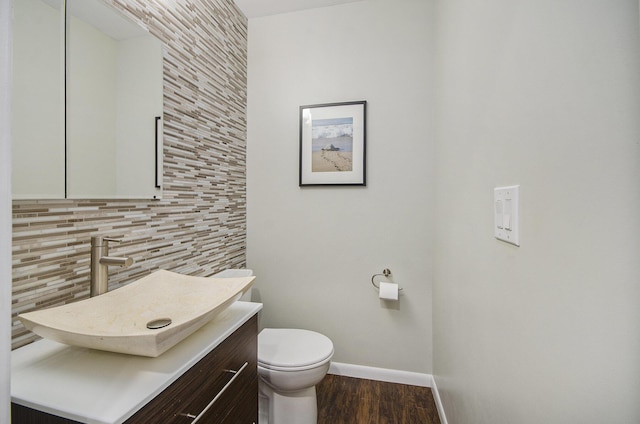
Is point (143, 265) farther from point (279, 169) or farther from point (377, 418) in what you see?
point (377, 418)

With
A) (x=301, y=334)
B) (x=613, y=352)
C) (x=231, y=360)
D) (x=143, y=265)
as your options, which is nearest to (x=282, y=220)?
(x=301, y=334)

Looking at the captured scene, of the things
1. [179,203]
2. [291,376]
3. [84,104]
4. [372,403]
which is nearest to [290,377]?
[291,376]

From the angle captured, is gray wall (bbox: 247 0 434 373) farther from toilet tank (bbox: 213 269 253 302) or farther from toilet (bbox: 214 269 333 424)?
toilet (bbox: 214 269 333 424)

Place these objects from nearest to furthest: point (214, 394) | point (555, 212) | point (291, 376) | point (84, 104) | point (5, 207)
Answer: point (5, 207) → point (555, 212) → point (214, 394) → point (84, 104) → point (291, 376)

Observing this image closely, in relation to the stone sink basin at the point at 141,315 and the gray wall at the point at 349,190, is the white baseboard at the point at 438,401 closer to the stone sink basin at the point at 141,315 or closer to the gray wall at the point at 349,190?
the gray wall at the point at 349,190

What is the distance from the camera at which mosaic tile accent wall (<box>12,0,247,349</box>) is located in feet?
2.96

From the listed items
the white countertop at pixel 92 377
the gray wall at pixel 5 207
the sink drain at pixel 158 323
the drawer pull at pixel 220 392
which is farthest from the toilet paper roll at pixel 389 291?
the gray wall at pixel 5 207

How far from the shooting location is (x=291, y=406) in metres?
1.47

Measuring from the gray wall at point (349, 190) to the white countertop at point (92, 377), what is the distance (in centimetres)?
124

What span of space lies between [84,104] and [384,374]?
223 centimetres

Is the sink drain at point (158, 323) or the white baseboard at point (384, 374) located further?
the white baseboard at point (384, 374)

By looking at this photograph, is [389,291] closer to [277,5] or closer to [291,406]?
[291,406]

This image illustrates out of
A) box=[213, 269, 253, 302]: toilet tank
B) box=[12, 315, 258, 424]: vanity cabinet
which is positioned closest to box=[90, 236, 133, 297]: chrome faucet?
box=[12, 315, 258, 424]: vanity cabinet

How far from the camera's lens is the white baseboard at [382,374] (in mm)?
1914
